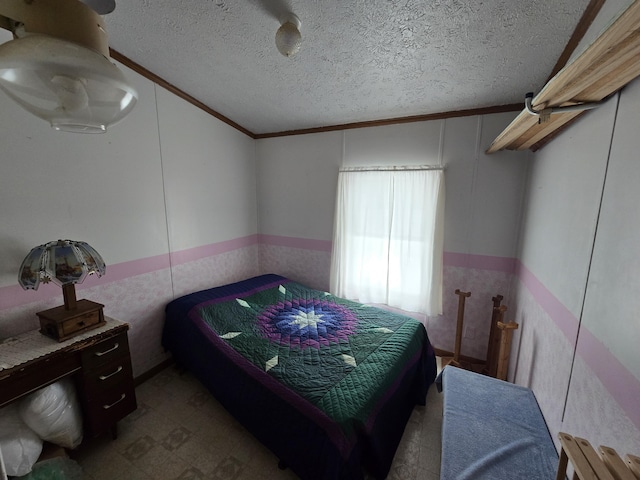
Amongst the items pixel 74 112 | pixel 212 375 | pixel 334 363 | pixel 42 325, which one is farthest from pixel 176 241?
pixel 74 112

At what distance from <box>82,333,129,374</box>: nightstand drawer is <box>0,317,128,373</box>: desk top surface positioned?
7 centimetres

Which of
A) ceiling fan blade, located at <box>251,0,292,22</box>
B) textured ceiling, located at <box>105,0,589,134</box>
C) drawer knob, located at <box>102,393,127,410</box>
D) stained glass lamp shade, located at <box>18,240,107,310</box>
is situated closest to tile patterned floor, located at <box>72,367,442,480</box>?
drawer knob, located at <box>102,393,127,410</box>

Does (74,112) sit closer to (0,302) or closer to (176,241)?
(0,302)

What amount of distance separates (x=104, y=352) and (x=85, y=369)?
0.37 feet

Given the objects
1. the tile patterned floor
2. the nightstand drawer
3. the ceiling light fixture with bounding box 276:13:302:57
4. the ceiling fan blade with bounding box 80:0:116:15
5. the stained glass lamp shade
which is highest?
the ceiling fan blade with bounding box 80:0:116:15

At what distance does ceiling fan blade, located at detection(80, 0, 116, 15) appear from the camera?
141 cm

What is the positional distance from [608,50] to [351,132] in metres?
2.18

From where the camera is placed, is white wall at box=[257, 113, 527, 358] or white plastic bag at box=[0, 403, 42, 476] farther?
white wall at box=[257, 113, 527, 358]

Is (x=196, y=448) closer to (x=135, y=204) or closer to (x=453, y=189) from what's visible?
(x=135, y=204)

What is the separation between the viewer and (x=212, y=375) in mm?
1884

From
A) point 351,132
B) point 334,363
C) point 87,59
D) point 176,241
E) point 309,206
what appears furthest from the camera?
point 309,206

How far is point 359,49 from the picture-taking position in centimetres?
163

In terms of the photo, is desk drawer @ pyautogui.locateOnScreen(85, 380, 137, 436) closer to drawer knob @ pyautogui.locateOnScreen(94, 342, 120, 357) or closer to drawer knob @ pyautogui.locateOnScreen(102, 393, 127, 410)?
drawer knob @ pyautogui.locateOnScreen(102, 393, 127, 410)

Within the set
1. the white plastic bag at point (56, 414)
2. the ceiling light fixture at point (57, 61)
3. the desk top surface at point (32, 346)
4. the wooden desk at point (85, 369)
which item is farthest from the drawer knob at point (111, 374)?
the ceiling light fixture at point (57, 61)
